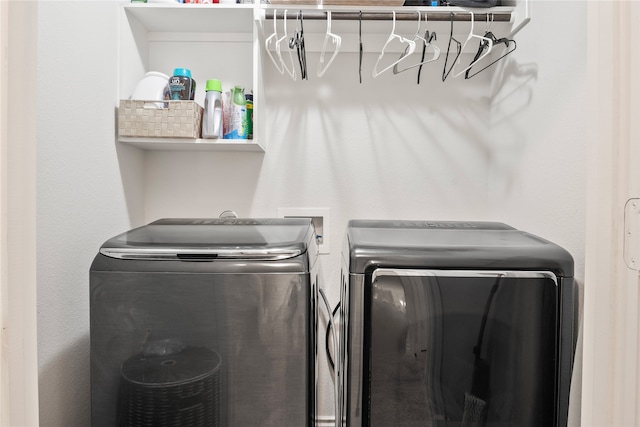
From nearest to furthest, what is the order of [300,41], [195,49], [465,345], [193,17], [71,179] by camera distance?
[465,345] < [71,179] < [300,41] < [193,17] < [195,49]

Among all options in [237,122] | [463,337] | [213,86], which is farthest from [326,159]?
[463,337]

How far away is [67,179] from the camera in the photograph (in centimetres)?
104

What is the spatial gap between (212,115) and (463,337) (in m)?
1.01

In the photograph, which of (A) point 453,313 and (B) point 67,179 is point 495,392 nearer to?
(A) point 453,313

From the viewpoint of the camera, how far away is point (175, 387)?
915 mm

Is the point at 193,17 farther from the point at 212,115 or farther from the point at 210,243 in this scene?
the point at 210,243

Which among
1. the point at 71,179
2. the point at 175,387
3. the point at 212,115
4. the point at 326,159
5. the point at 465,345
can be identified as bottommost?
the point at 175,387

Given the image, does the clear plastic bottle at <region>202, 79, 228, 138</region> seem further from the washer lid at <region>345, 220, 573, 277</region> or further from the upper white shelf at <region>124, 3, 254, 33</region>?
the washer lid at <region>345, 220, 573, 277</region>

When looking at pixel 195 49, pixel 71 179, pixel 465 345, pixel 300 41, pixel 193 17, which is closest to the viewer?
pixel 465 345

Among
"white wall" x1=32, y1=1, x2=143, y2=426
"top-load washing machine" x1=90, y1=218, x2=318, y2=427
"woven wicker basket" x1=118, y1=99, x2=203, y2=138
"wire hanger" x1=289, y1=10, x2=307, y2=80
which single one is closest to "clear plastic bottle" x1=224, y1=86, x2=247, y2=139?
"woven wicker basket" x1=118, y1=99, x2=203, y2=138

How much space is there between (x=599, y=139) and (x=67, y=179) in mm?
1169

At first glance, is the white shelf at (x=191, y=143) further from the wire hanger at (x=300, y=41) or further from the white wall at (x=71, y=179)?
the wire hanger at (x=300, y=41)

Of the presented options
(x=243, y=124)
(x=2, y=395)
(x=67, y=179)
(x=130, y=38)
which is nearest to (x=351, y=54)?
(x=243, y=124)

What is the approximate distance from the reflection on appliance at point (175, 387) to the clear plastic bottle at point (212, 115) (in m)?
0.71
